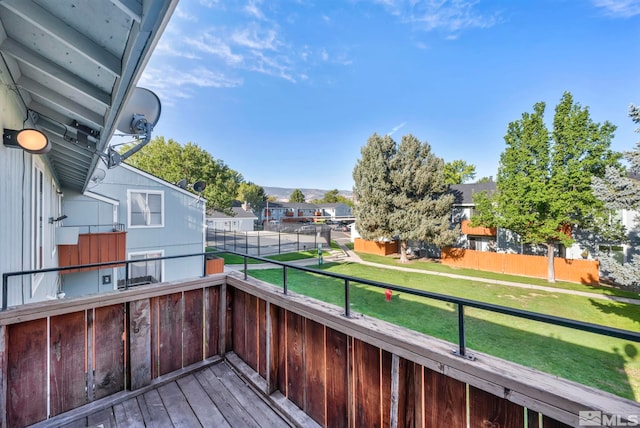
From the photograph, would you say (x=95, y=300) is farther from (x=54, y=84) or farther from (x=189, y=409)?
(x=54, y=84)

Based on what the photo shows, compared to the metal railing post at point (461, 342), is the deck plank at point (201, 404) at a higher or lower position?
lower

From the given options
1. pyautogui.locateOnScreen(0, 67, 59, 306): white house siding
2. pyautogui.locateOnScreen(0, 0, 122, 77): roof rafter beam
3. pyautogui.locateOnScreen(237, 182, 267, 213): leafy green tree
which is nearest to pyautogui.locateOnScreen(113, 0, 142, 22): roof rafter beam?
pyautogui.locateOnScreen(0, 0, 122, 77): roof rafter beam

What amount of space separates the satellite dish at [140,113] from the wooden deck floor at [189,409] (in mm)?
2561

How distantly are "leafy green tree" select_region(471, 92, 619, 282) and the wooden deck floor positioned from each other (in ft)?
41.1

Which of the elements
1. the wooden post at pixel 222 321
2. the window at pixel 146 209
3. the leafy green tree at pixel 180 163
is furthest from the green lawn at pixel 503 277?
the leafy green tree at pixel 180 163

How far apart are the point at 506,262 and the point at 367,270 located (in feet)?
23.1

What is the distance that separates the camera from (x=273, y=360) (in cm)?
237

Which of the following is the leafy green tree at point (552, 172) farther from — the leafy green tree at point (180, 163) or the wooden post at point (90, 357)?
the leafy green tree at point (180, 163)

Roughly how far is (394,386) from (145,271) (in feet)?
30.2

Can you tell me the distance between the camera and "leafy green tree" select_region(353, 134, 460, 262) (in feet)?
47.4

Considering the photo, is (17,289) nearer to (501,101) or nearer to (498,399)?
(498,399)

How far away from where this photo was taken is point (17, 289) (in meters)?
2.48

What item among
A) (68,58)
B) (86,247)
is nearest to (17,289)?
(68,58)

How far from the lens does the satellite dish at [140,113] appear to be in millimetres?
2602
